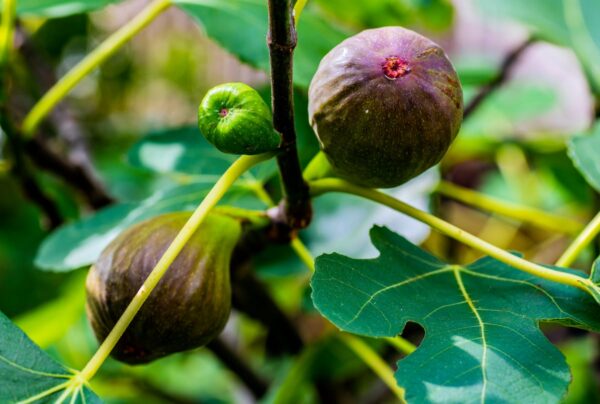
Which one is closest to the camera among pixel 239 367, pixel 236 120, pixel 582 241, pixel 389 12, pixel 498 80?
pixel 236 120

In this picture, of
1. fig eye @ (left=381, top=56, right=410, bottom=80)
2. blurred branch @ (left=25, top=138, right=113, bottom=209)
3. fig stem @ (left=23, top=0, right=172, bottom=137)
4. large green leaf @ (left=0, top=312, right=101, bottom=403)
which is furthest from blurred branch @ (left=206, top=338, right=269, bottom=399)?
fig eye @ (left=381, top=56, right=410, bottom=80)

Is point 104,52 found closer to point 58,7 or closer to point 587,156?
point 58,7

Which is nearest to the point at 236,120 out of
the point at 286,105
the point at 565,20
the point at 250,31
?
the point at 286,105

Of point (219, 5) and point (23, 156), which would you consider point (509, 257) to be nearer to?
point (219, 5)

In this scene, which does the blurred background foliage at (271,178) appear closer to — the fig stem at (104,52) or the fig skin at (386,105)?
the fig stem at (104,52)

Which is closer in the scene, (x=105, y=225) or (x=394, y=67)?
(x=394, y=67)

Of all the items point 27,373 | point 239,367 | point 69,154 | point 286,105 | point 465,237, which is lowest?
point 239,367

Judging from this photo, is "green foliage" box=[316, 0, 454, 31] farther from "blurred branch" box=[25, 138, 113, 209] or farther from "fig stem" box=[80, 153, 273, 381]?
"fig stem" box=[80, 153, 273, 381]
